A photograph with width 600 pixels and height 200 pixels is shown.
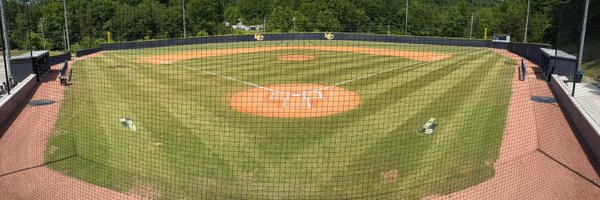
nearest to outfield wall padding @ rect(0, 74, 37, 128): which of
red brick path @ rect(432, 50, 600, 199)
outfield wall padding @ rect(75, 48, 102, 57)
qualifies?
outfield wall padding @ rect(75, 48, 102, 57)

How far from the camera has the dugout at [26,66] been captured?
17703 mm

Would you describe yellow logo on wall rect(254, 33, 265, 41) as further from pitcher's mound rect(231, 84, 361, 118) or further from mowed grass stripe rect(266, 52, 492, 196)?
mowed grass stripe rect(266, 52, 492, 196)

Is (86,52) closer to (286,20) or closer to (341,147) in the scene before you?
(341,147)

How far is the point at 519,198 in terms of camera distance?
782cm

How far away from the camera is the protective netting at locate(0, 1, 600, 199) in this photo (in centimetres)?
835

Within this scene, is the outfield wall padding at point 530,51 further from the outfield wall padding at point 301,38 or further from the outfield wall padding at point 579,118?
the outfield wall padding at point 579,118

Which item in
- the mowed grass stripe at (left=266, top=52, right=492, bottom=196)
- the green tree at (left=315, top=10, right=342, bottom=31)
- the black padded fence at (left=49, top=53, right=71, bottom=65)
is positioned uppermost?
the green tree at (left=315, top=10, right=342, bottom=31)

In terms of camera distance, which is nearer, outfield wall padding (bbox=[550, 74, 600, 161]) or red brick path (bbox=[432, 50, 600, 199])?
red brick path (bbox=[432, 50, 600, 199])

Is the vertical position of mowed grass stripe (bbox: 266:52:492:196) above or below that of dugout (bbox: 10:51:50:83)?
below

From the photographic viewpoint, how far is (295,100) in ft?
50.1

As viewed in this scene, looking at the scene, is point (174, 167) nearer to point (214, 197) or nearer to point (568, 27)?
point (214, 197)

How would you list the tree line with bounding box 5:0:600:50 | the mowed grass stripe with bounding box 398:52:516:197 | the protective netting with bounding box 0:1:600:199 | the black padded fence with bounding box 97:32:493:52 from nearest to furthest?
1. the protective netting with bounding box 0:1:600:199
2. the mowed grass stripe with bounding box 398:52:516:197
3. the black padded fence with bounding box 97:32:493:52
4. the tree line with bounding box 5:0:600:50

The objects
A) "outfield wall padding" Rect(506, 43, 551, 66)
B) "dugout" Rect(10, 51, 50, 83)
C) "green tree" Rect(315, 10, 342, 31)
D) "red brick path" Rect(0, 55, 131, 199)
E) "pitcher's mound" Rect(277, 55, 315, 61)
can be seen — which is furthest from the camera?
"green tree" Rect(315, 10, 342, 31)

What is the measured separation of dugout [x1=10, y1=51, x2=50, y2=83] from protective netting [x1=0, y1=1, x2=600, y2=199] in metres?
0.15
